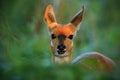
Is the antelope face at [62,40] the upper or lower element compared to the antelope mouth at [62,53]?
upper

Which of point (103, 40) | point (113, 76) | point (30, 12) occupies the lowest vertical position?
point (113, 76)

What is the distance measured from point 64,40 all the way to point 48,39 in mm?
99

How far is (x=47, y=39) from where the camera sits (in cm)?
314

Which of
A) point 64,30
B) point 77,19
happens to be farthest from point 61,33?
point 77,19

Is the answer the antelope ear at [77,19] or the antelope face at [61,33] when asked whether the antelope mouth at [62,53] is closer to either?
the antelope face at [61,33]

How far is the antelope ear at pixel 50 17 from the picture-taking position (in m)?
3.15

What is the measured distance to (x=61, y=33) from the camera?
312 centimetres

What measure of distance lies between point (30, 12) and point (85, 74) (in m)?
0.49

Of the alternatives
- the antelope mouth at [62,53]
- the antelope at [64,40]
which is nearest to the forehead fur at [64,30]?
the antelope at [64,40]

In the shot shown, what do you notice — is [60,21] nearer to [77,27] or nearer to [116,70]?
[77,27]

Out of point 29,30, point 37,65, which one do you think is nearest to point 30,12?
point 29,30

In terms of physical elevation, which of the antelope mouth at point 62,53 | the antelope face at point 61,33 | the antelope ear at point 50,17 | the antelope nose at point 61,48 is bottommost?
the antelope mouth at point 62,53

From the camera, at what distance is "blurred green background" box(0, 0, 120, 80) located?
310cm

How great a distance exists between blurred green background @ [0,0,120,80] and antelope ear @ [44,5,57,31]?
2cm
